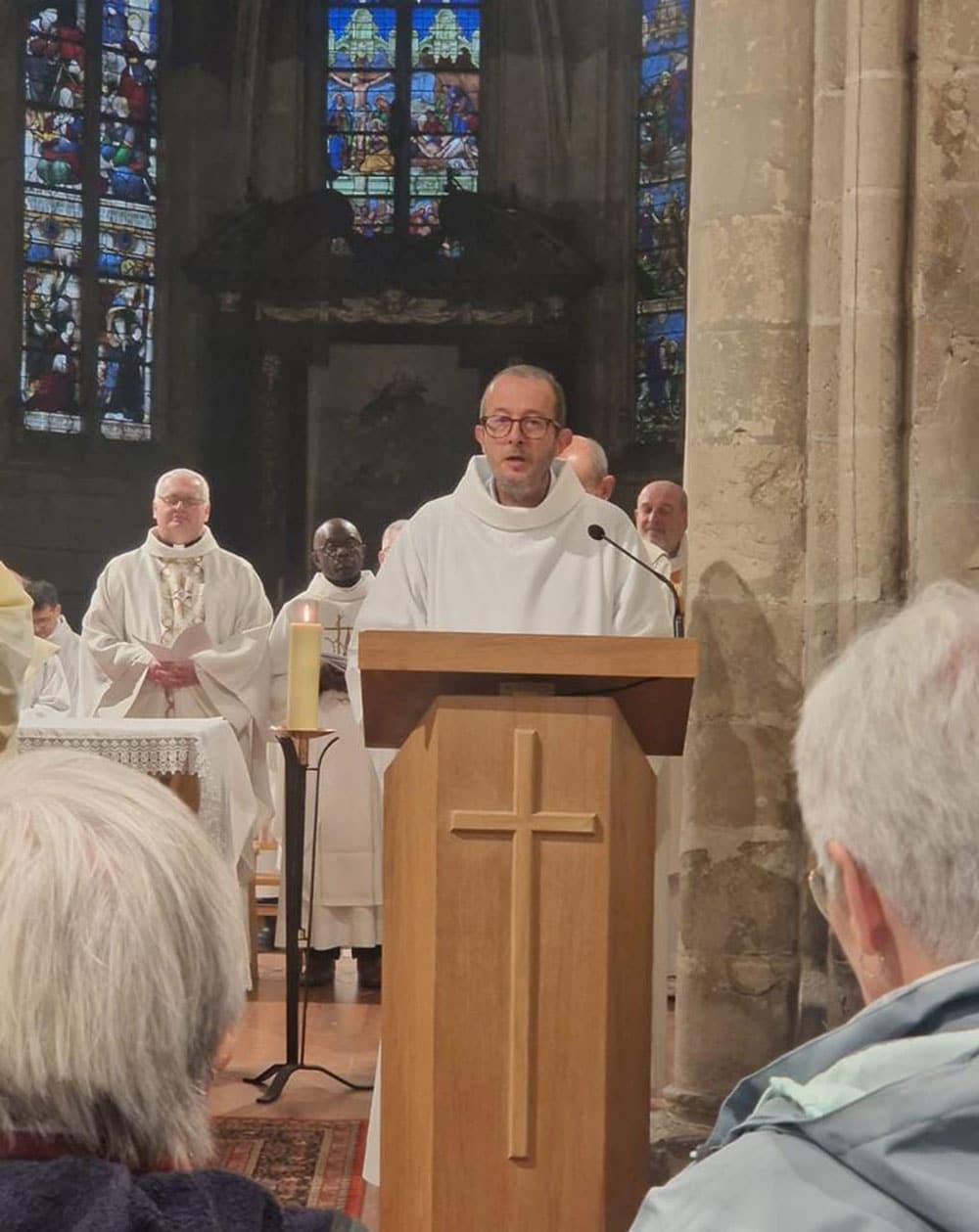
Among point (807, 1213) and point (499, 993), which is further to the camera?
point (499, 993)

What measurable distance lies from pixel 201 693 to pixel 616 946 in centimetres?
456

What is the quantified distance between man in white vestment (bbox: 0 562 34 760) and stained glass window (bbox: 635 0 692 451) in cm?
1375

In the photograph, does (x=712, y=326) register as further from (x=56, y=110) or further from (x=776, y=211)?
(x=56, y=110)

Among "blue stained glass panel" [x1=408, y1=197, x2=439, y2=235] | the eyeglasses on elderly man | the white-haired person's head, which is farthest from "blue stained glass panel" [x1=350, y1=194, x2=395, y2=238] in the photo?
the white-haired person's head

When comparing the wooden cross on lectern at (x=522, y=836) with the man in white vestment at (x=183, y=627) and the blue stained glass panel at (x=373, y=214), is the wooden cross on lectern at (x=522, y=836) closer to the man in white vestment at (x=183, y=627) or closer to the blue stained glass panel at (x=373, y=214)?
the man in white vestment at (x=183, y=627)

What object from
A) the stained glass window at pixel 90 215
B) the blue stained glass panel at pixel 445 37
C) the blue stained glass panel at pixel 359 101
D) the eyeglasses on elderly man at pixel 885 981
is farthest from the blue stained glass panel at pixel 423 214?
the eyeglasses on elderly man at pixel 885 981

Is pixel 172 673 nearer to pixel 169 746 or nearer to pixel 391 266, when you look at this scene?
pixel 169 746

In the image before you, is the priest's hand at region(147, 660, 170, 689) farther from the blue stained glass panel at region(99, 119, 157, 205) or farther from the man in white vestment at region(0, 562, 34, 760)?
the blue stained glass panel at region(99, 119, 157, 205)

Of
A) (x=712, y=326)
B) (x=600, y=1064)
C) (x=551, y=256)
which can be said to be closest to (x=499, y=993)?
(x=600, y=1064)

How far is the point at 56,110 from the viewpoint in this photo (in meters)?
17.7

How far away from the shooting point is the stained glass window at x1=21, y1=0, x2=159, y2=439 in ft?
57.8

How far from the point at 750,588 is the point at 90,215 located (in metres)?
14.1

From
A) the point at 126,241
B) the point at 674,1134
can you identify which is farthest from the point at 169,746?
the point at 126,241

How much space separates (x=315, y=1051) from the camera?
21.4ft
